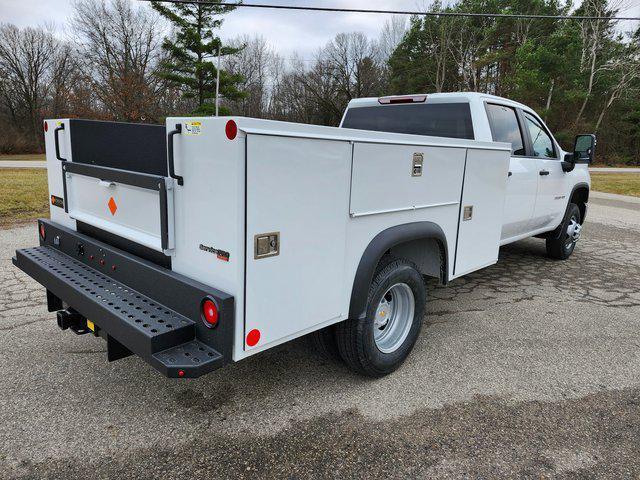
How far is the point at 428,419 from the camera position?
279cm

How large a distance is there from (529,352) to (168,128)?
3.24m

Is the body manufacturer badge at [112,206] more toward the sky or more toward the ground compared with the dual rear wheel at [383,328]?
more toward the sky

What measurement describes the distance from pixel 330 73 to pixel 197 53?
50.2ft

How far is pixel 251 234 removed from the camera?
2.08m

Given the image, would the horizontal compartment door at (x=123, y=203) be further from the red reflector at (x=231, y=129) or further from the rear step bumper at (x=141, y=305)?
the red reflector at (x=231, y=129)

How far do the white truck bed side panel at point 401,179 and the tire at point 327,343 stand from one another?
33.4 inches

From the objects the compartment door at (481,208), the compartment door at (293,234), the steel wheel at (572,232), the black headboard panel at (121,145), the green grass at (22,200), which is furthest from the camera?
the green grass at (22,200)

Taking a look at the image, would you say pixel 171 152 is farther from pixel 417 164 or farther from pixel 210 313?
pixel 417 164

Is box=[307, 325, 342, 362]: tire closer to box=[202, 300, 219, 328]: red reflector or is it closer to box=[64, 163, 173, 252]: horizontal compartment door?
box=[202, 300, 219, 328]: red reflector

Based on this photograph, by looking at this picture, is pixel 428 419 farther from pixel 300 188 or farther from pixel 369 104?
pixel 369 104

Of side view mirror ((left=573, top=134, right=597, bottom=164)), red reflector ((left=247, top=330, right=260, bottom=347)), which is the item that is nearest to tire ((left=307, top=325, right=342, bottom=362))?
red reflector ((left=247, top=330, right=260, bottom=347))

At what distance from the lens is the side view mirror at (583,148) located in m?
5.60

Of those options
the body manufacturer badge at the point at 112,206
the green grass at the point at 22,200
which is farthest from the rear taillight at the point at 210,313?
the green grass at the point at 22,200

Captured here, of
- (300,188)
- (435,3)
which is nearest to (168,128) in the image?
(300,188)
